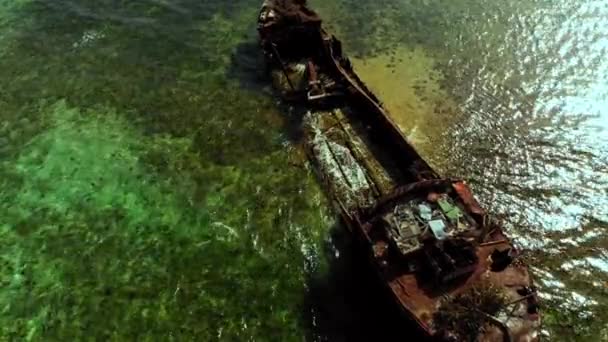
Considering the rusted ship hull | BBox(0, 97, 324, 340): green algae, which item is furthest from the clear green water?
the rusted ship hull

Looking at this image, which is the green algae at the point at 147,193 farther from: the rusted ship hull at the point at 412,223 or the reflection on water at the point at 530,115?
the reflection on water at the point at 530,115

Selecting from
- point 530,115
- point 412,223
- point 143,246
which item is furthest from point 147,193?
point 530,115

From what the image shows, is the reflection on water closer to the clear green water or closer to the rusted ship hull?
the clear green water

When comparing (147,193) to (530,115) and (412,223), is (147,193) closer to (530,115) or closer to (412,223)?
(412,223)

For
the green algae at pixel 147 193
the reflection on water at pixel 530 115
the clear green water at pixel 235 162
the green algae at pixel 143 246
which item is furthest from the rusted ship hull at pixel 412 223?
the green algae at pixel 143 246

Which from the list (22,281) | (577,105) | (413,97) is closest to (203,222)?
(22,281)

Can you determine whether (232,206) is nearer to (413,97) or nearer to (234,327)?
(234,327)
